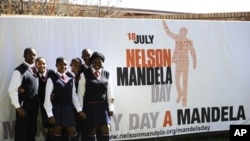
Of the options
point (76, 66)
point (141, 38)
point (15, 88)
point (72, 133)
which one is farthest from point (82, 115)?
point (141, 38)

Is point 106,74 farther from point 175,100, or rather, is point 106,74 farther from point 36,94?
point 175,100

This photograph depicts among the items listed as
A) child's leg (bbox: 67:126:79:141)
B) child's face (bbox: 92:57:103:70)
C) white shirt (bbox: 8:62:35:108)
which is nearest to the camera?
white shirt (bbox: 8:62:35:108)

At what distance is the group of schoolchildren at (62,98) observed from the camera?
661 centimetres

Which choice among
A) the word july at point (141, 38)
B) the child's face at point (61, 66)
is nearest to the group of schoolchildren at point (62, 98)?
the child's face at point (61, 66)

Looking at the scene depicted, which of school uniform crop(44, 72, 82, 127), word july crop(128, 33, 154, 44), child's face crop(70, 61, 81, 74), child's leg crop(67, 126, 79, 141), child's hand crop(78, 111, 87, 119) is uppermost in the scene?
word july crop(128, 33, 154, 44)

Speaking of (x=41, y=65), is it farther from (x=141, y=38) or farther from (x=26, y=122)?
(x=141, y=38)

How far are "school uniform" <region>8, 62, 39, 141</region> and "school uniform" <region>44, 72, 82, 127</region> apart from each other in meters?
0.22

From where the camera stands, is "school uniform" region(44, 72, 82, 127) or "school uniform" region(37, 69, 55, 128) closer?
"school uniform" region(44, 72, 82, 127)

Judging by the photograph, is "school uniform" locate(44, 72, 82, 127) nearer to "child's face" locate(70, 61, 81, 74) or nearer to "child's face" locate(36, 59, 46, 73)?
"child's face" locate(36, 59, 46, 73)

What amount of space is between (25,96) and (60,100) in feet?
1.57

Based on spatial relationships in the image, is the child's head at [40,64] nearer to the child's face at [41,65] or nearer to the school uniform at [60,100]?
the child's face at [41,65]

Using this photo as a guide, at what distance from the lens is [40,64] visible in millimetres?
6734

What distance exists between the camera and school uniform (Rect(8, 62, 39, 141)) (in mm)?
6570

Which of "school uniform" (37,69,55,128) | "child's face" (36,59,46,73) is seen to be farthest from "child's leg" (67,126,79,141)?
"child's face" (36,59,46,73)
